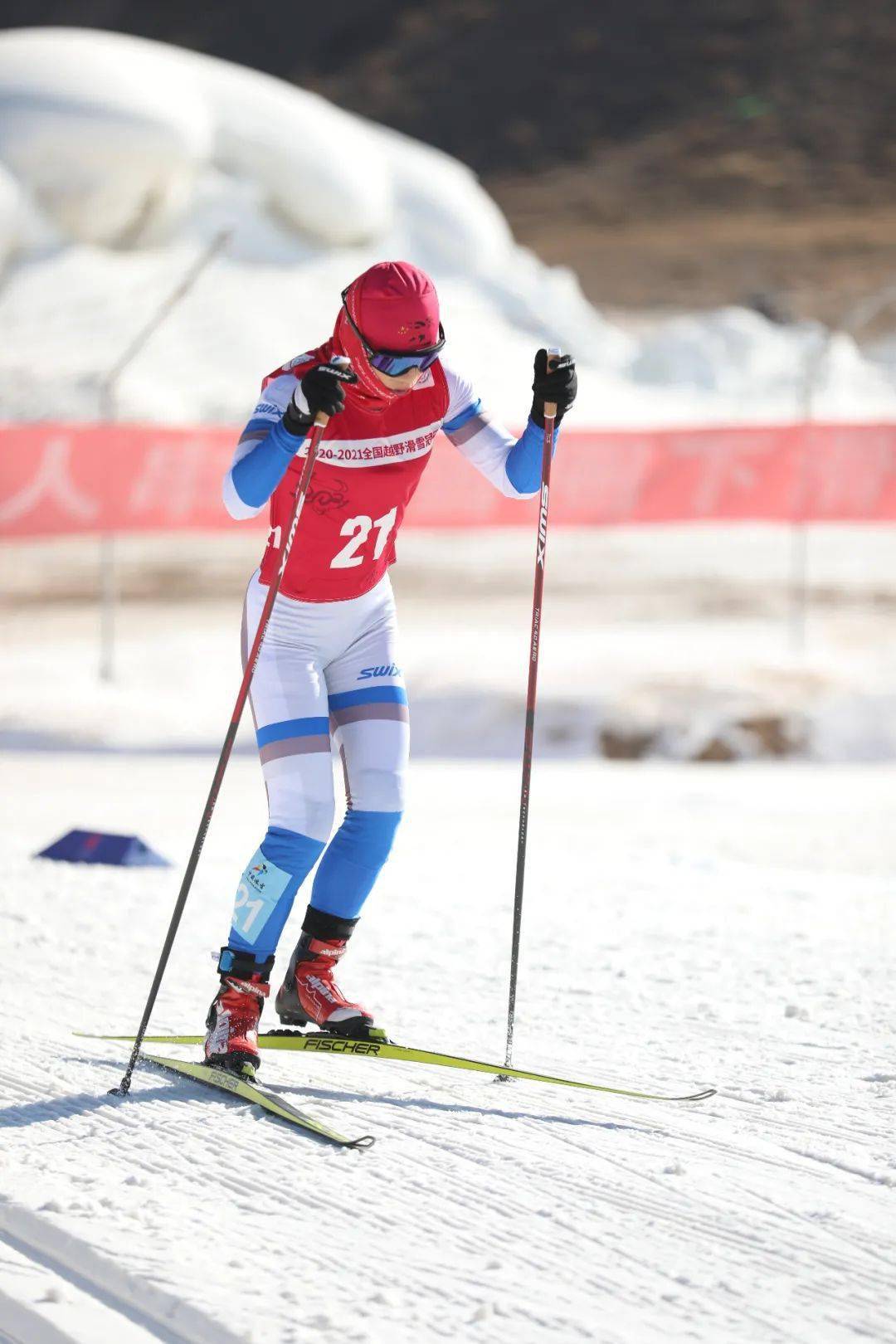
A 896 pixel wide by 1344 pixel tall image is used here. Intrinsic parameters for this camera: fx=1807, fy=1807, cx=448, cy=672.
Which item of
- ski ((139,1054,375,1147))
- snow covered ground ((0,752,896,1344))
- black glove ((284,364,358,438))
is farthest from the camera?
black glove ((284,364,358,438))

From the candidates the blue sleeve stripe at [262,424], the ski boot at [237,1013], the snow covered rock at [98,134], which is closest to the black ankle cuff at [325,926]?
the ski boot at [237,1013]

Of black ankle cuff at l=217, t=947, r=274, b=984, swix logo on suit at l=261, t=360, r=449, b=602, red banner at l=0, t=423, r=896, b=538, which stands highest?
red banner at l=0, t=423, r=896, b=538

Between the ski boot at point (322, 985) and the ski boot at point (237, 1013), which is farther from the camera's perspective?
the ski boot at point (322, 985)

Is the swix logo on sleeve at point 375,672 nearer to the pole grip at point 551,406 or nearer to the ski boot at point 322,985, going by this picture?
the ski boot at point 322,985

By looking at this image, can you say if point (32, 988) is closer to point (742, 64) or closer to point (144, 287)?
point (144, 287)

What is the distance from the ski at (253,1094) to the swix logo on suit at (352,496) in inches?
43.1

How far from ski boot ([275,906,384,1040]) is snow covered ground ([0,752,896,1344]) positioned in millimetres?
113

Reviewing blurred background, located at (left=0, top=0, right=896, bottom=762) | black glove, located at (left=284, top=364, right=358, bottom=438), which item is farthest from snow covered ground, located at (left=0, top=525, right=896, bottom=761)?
black glove, located at (left=284, top=364, right=358, bottom=438)

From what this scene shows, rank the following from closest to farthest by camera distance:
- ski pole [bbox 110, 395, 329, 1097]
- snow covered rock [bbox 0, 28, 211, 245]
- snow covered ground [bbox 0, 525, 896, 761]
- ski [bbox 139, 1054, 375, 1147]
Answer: ski [bbox 139, 1054, 375, 1147] → ski pole [bbox 110, 395, 329, 1097] → snow covered ground [bbox 0, 525, 896, 761] → snow covered rock [bbox 0, 28, 211, 245]

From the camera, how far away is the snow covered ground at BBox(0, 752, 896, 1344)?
2.89 m

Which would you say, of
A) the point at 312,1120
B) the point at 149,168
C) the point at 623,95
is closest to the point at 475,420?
the point at 312,1120

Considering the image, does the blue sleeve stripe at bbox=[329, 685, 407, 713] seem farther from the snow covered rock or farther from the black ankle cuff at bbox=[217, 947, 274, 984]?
the snow covered rock

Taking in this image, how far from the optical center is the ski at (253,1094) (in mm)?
3654

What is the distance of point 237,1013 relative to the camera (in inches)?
161
